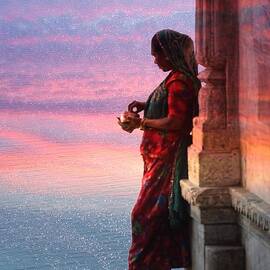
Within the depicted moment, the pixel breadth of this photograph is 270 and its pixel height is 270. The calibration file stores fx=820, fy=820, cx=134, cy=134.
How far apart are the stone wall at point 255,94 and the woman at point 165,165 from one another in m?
0.41

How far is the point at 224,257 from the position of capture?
3.62 m

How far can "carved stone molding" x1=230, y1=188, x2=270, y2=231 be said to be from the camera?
303 cm

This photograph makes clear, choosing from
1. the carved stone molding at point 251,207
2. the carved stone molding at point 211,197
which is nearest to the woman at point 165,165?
the carved stone molding at point 211,197

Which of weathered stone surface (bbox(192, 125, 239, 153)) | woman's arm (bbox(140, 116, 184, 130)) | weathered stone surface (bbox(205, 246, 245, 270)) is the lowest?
weathered stone surface (bbox(205, 246, 245, 270))

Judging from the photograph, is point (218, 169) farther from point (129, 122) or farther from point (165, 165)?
point (129, 122)

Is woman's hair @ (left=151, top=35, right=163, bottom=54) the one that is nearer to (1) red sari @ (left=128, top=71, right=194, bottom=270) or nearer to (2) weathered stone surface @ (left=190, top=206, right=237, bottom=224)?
(1) red sari @ (left=128, top=71, right=194, bottom=270)

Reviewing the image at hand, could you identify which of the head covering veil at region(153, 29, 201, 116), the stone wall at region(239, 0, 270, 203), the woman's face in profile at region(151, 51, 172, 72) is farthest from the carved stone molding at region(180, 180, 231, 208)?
the woman's face in profile at region(151, 51, 172, 72)

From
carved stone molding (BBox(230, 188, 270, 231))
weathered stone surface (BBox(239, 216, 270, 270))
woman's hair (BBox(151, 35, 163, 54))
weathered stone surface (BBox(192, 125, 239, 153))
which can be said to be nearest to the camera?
carved stone molding (BBox(230, 188, 270, 231))

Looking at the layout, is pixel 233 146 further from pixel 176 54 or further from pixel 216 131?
pixel 176 54

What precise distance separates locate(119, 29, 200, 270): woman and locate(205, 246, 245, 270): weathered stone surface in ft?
1.17

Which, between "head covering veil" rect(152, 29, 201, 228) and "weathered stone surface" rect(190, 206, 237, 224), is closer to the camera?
"weathered stone surface" rect(190, 206, 237, 224)

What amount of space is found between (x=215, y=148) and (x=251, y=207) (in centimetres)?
55

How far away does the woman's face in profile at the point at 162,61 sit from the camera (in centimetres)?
405

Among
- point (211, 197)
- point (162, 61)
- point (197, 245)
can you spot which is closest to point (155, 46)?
point (162, 61)
